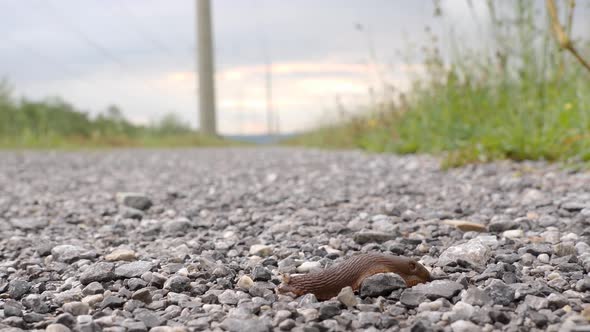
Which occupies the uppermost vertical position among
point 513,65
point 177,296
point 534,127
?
point 513,65

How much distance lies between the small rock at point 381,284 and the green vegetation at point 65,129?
1057 centimetres

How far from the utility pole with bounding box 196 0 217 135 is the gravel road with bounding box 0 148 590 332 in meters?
13.5

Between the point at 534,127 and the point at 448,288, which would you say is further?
the point at 534,127

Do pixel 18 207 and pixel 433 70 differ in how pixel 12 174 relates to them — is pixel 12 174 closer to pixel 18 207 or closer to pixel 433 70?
pixel 18 207

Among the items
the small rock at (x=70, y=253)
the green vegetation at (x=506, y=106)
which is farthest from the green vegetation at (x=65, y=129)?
the small rock at (x=70, y=253)

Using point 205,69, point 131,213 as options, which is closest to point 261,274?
point 131,213

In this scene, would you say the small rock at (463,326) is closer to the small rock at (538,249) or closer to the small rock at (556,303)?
the small rock at (556,303)

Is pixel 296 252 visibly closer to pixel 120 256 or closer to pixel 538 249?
pixel 120 256

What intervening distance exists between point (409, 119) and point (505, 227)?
515 cm

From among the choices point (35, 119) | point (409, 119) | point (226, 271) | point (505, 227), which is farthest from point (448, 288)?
point (35, 119)

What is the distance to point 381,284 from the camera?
1.79 metres

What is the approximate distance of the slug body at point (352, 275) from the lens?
178cm

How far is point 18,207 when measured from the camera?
3.72m

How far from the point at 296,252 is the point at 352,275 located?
49cm
